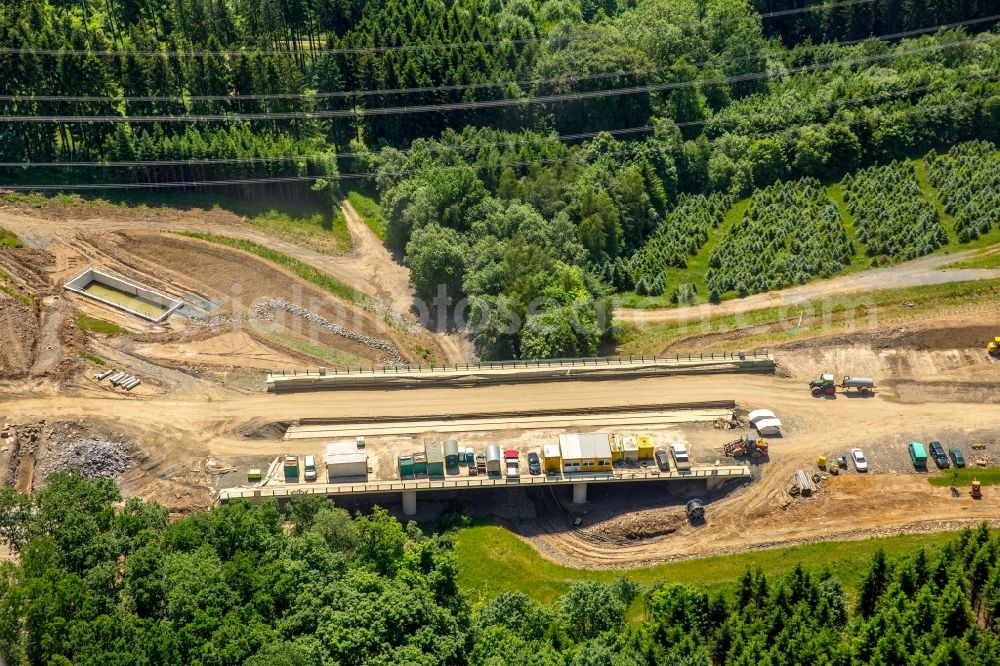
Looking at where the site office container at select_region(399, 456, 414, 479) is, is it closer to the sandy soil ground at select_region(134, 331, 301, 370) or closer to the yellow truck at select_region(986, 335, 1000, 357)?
the sandy soil ground at select_region(134, 331, 301, 370)

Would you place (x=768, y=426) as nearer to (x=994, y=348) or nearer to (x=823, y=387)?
(x=823, y=387)

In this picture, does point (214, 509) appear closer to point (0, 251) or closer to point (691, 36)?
point (0, 251)

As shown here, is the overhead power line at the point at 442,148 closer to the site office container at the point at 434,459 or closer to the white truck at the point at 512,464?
the site office container at the point at 434,459

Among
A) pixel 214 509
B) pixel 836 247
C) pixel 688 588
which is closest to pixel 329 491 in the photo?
pixel 214 509

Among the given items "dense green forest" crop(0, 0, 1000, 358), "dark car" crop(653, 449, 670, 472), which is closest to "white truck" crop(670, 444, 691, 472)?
"dark car" crop(653, 449, 670, 472)

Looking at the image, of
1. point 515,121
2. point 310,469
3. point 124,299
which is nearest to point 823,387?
point 310,469

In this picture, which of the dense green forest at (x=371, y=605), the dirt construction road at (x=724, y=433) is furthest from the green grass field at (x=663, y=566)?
the dense green forest at (x=371, y=605)

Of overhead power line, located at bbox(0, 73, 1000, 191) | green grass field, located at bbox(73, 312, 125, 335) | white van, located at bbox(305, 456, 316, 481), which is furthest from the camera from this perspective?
overhead power line, located at bbox(0, 73, 1000, 191)
